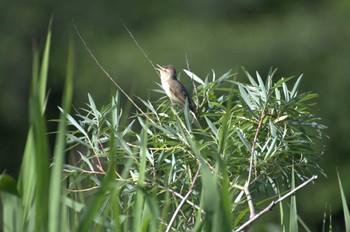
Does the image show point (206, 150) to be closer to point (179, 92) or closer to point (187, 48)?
point (179, 92)

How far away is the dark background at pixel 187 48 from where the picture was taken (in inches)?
764

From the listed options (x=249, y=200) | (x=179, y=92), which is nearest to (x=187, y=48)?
(x=179, y=92)

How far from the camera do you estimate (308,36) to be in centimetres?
2105

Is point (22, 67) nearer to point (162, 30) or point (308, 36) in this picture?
point (162, 30)

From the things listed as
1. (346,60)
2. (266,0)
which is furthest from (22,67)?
(346,60)

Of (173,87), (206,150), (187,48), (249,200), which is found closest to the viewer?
(249,200)

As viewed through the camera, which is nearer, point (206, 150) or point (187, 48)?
point (206, 150)

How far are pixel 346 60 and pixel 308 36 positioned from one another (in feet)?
3.62

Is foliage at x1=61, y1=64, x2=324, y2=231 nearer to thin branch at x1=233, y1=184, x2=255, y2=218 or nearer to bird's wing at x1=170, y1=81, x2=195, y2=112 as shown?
thin branch at x1=233, y1=184, x2=255, y2=218

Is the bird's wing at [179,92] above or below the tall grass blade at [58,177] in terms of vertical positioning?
above

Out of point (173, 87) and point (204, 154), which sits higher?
point (173, 87)

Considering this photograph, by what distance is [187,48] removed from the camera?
21.6m

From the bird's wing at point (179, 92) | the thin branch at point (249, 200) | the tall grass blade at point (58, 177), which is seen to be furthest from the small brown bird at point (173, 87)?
the tall grass blade at point (58, 177)

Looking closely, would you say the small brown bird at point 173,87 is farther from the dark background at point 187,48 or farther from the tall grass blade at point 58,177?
the dark background at point 187,48
